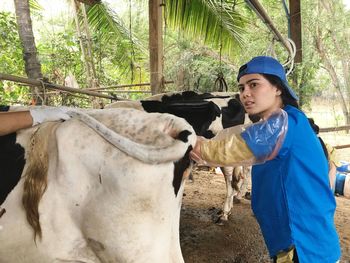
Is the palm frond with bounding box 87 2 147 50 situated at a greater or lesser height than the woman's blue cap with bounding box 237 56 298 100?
greater

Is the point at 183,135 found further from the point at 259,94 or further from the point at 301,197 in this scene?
the point at 301,197

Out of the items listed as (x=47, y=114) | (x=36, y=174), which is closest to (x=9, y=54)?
(x=47, y=114)

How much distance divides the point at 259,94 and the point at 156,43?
113 inches

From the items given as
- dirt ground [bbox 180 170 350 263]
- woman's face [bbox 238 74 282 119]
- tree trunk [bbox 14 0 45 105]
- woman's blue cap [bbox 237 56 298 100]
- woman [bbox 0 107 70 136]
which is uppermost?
tree trunk [bbox 14 0 45 105]

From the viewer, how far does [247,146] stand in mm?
1580

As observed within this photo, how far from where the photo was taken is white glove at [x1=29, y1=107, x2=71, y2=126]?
187cm

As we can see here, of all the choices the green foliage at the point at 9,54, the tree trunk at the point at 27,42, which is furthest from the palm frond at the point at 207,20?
the green foliage at the point at 9,54

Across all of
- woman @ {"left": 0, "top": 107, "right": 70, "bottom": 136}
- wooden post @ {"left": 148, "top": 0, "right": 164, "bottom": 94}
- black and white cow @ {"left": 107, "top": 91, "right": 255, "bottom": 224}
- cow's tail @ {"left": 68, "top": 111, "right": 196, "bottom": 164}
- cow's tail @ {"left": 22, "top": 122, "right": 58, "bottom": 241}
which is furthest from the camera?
wooden post @ {"left": 148, "top": 0, "right": 164, "bottom": 94}

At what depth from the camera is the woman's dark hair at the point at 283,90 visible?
1.79m

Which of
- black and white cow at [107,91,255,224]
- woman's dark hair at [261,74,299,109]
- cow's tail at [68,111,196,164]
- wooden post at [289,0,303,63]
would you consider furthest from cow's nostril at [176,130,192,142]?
wooden post at [289,0,303,63]

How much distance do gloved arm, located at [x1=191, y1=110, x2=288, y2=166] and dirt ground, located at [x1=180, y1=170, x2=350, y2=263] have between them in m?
2.18

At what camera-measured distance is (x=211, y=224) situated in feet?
14.6

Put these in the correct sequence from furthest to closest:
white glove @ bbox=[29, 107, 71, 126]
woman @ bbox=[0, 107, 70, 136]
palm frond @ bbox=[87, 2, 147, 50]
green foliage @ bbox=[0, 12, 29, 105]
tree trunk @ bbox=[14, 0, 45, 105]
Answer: palm frond @ bbox=[87, 2, 147, 50], green foliage @ bbox=[0, 12, 29, 105], tree trunk @ bbox=[14, 0, 45, 105], white glove @ bbox=[29, 107, 71, 126], woman @ bbox=[0, 107, 70, 136]

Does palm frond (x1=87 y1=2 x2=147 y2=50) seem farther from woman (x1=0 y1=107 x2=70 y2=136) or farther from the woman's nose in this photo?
the woman's nose
